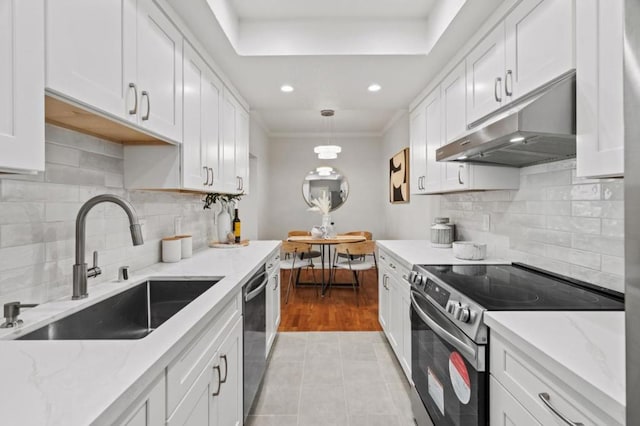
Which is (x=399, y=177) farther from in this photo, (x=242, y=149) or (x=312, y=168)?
(x=242, y=149)

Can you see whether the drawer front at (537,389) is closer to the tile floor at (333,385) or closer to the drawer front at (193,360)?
the drawer front at (193,360)

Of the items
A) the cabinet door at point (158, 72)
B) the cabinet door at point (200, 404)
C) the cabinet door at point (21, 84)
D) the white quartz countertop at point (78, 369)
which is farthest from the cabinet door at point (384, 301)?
the cabinet door at point (21, 84)

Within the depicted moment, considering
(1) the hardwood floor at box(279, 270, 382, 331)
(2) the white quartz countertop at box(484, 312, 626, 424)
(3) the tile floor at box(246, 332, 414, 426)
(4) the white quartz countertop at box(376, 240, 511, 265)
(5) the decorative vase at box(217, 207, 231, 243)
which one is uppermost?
(5) the decorative vase at box(217, 207, 231, 243)

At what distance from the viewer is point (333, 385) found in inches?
90.0

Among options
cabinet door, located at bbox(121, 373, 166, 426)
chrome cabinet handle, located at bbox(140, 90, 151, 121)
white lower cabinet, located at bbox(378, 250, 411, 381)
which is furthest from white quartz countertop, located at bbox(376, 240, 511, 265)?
chrome cabinet handle, located at bbox(140, 90, 151, 121)

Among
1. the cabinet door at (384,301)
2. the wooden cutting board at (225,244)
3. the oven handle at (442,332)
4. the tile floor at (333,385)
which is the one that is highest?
the wooden cutting board at (225,244)

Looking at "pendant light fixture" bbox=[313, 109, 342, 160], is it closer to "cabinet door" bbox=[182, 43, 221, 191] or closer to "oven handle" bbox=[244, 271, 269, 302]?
"cabinet door" bbox=[182, 43, 221, 191]

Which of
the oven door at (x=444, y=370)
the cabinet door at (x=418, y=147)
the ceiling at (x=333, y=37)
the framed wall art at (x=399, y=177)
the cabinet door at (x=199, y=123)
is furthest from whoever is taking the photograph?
the framed wall art at (x=399, y=177)

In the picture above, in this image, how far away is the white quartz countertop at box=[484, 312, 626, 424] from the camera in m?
0.68

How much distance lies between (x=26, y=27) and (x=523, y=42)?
1.91 m

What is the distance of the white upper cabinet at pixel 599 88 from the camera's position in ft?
3.10

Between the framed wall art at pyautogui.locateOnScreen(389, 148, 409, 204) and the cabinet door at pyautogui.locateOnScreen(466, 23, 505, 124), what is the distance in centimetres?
236

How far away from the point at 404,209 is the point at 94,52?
4.26 meters

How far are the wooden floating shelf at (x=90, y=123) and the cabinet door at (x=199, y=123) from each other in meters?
0.20
